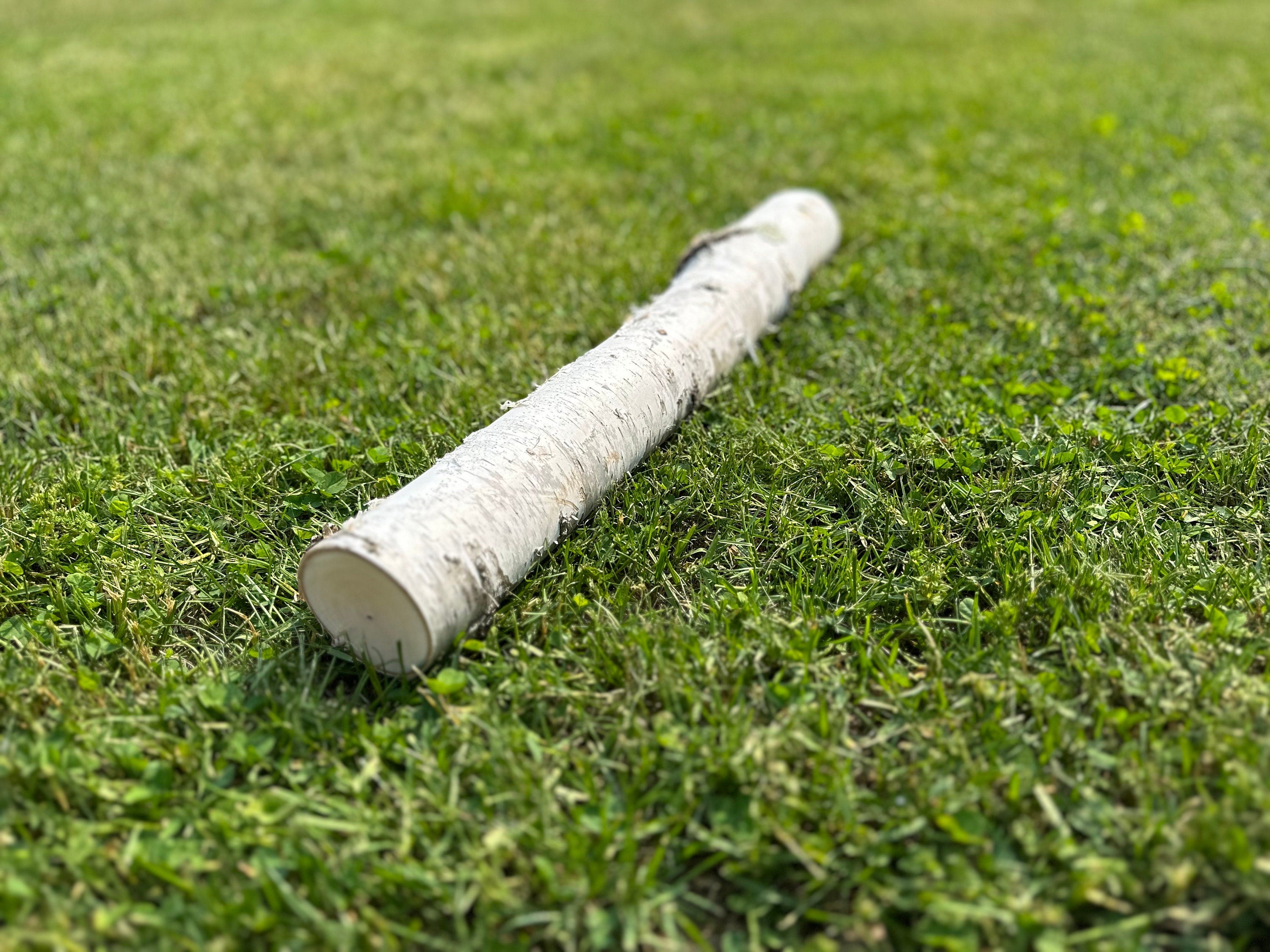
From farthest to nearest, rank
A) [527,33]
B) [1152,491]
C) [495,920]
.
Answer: [527,33] → [1152,491] → [495,920]

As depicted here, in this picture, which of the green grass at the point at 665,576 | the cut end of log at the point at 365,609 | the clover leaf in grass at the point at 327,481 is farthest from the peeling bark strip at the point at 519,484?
the clover leaf in grass at the point at 327,481

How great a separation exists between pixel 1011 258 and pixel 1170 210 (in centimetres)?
116

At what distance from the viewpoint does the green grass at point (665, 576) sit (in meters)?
1.98

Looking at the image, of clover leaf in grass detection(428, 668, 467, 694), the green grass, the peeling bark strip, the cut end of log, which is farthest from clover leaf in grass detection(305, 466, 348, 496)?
clover leaf in grass detection(428, 668, 467, 694)

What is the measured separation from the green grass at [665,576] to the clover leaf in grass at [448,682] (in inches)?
2.4

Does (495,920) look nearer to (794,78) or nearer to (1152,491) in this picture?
(1152,491)

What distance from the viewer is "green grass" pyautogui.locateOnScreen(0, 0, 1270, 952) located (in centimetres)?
198

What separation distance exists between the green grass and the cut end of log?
0.34 ft

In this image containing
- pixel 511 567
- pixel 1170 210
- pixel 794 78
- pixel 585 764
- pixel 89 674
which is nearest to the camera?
pixel 585 764

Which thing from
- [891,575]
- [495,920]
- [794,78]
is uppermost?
[794,78]

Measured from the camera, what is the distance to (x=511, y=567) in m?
2.64

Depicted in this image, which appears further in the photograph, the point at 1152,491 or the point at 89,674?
the point at 1152,491

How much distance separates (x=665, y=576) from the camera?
9.38 feet

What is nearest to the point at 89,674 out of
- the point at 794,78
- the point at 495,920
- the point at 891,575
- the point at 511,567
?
the point at 511,567
